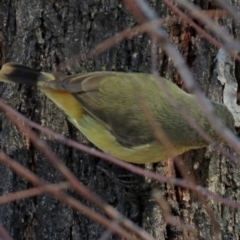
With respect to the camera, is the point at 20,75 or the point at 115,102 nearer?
the point at 20,75

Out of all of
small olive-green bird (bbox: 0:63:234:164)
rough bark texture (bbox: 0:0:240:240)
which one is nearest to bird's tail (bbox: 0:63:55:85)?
small olive-green bird (bbox: 0:63:234:164)

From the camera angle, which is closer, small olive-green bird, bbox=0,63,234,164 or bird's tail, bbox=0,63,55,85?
bird's tail, bbox=0,63,55,85

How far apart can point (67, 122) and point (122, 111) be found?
28 centimetres

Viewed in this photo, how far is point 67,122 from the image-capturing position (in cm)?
288

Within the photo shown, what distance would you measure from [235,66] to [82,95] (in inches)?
34.4

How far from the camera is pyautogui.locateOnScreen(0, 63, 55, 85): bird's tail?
2670 mm

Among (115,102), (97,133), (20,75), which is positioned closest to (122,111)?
(115,102)

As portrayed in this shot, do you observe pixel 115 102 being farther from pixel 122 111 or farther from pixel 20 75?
pixel 20 75

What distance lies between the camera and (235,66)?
3176 mm

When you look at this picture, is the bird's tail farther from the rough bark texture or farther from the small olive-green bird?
the rough bark texture

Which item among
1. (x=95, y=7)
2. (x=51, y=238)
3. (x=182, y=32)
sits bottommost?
(x=51, y=238)

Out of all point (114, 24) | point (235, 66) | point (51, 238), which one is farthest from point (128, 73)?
point (51, 238)

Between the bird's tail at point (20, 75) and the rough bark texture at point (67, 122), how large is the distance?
11cm

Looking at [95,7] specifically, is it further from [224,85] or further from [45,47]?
[224,85]
